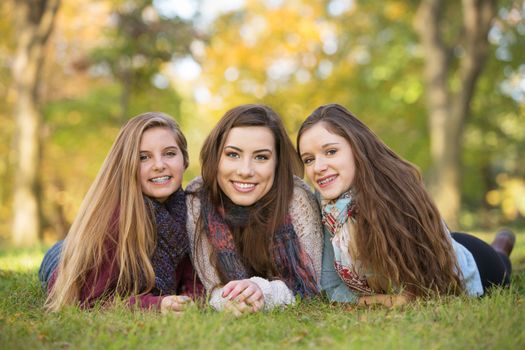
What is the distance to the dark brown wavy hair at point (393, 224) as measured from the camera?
378 cm

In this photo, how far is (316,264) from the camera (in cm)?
411

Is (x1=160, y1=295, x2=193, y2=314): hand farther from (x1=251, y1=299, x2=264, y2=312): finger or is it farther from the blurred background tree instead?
the blurred background tree

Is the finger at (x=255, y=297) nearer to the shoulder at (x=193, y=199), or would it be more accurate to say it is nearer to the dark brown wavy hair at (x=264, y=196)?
the dark brown wavy hair at (x=264, y=196)

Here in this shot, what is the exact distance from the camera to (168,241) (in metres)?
4.07

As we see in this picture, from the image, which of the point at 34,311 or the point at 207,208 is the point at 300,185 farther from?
the point at 34,311

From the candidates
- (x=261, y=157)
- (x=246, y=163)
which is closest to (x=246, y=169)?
(x=246, y=163)

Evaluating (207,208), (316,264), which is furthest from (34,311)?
(316,264)

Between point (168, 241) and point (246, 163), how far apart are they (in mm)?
746

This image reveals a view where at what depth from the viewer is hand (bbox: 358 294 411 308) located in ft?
12.3

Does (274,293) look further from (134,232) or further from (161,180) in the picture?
(161,180)

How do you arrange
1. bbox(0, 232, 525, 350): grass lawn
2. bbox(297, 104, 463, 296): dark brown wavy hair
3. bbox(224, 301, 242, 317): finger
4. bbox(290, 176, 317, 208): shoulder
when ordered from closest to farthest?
bbox(0, 232, 525, 350): grass lawn
bbox(224, 301, 242, 317): finger
bbox(297, 104, 463, 296): dark brown wavy hair
bbox(290, 176, 317, 208): shoulder

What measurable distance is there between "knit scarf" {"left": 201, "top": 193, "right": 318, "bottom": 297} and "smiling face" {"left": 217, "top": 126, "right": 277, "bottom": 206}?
143mm

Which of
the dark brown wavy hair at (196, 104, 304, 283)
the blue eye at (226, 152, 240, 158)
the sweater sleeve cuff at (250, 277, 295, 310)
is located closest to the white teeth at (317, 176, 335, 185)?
the dark brown wavy hair at (196, 104, 304, 283)

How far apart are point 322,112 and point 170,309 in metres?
1.63
